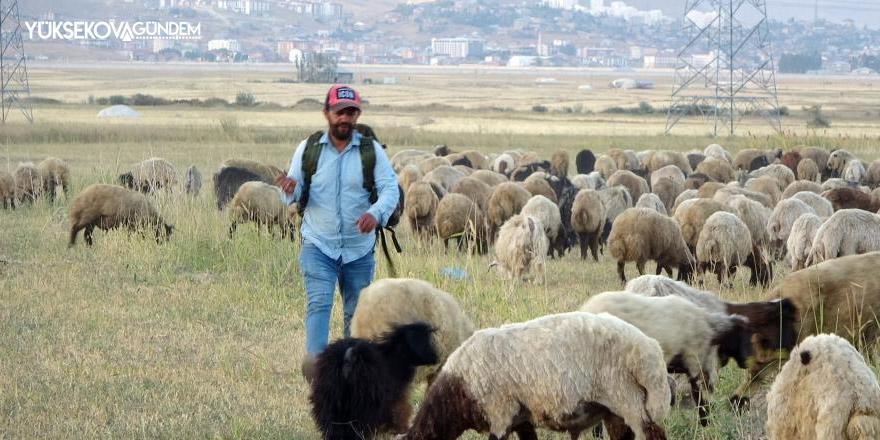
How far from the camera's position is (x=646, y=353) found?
19.9 ft

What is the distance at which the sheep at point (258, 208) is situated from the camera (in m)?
16.8

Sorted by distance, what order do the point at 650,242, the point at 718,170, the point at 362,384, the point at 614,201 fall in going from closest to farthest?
1. the point at 362,384
2. the point at 650,242
3. the point at 614,201
4. the point at 718,170

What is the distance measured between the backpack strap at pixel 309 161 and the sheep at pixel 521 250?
5433 millimetres

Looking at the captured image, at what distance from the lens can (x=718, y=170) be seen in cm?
2456

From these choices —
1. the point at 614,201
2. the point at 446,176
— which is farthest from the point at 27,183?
the point at 614,201

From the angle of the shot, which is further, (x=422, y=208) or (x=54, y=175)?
(x=54, y=175)

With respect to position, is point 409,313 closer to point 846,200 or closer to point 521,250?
point 521,250

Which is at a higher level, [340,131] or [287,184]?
[340,131]

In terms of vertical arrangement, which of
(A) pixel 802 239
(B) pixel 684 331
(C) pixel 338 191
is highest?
(C) pixel 338 191

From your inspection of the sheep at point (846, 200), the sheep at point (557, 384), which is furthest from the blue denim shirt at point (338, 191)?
the sheep at point (846, 200)

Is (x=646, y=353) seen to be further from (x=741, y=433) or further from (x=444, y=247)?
(x=444, y=247)

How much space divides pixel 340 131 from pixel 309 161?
297mm

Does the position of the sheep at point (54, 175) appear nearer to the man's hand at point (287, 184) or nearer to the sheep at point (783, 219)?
the sheep at point (783, 219)

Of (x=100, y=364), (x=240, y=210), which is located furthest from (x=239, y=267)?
(x=100, y=364)
